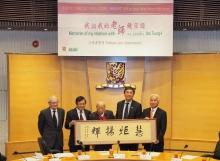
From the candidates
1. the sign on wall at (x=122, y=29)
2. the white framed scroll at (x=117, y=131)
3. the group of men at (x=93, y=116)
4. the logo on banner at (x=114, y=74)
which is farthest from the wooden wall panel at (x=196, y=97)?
the white framed scroll at (x=117, y=131)

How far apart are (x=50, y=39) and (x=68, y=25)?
3.93 feet

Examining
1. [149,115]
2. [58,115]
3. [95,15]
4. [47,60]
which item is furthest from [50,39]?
[149,115]

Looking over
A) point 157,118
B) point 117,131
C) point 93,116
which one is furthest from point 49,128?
point 157,118

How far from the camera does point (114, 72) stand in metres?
8.38

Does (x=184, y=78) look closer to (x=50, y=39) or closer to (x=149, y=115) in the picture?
(x=149, y=115)

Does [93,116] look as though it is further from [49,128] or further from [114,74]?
[114,74]

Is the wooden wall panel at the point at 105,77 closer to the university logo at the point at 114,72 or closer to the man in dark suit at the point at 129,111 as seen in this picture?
the university logo at the point at 114,72

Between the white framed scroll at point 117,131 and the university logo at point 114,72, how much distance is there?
2.29 metres

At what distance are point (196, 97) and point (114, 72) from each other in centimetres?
181

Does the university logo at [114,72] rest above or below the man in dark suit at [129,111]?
above

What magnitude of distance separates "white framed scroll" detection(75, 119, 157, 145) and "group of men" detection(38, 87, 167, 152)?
11.1 inches

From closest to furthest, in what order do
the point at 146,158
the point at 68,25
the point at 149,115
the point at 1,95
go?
the point at 146,158
the point at 149,115
the point at 68,25
the point at 1,95

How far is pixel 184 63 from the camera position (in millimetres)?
8461

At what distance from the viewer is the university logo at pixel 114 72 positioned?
8.37 meters
